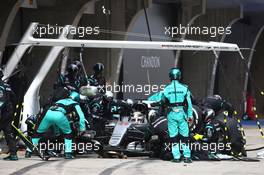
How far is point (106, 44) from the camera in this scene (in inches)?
515

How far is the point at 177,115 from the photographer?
38.4ft

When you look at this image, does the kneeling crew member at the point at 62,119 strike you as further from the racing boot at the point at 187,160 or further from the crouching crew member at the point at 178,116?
the racing boot at the point at 187,160

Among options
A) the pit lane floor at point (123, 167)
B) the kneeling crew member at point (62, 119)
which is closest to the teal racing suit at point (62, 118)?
the kneeling crew member at point (62, 119)

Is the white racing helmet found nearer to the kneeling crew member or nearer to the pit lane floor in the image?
the kneeling crew member

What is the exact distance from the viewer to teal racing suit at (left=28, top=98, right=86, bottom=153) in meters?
11.9

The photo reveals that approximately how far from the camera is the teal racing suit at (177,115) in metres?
11.7

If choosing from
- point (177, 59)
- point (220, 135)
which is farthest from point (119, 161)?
point (177, 59)

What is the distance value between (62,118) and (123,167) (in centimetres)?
169

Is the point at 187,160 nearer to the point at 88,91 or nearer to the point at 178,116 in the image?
the point at 178,116

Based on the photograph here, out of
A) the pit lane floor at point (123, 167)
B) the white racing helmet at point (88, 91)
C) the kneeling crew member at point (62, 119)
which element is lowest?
the pit lane floor at point (123, 167)

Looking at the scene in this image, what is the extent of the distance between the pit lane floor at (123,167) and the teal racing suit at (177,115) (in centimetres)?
39

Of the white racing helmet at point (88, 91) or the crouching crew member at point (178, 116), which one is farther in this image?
the white racing helmet at point (88, 91)

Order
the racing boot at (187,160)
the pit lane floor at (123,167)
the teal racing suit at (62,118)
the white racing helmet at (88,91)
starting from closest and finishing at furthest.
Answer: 1. the pit lane floor at (123,167)
2. the racing boot at (187,160)
3. the teal racing suit at (62,118)
4. the white racing helmet at (88,91)

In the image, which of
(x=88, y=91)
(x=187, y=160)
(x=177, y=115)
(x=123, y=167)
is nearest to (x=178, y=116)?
(x=177, y=115)
